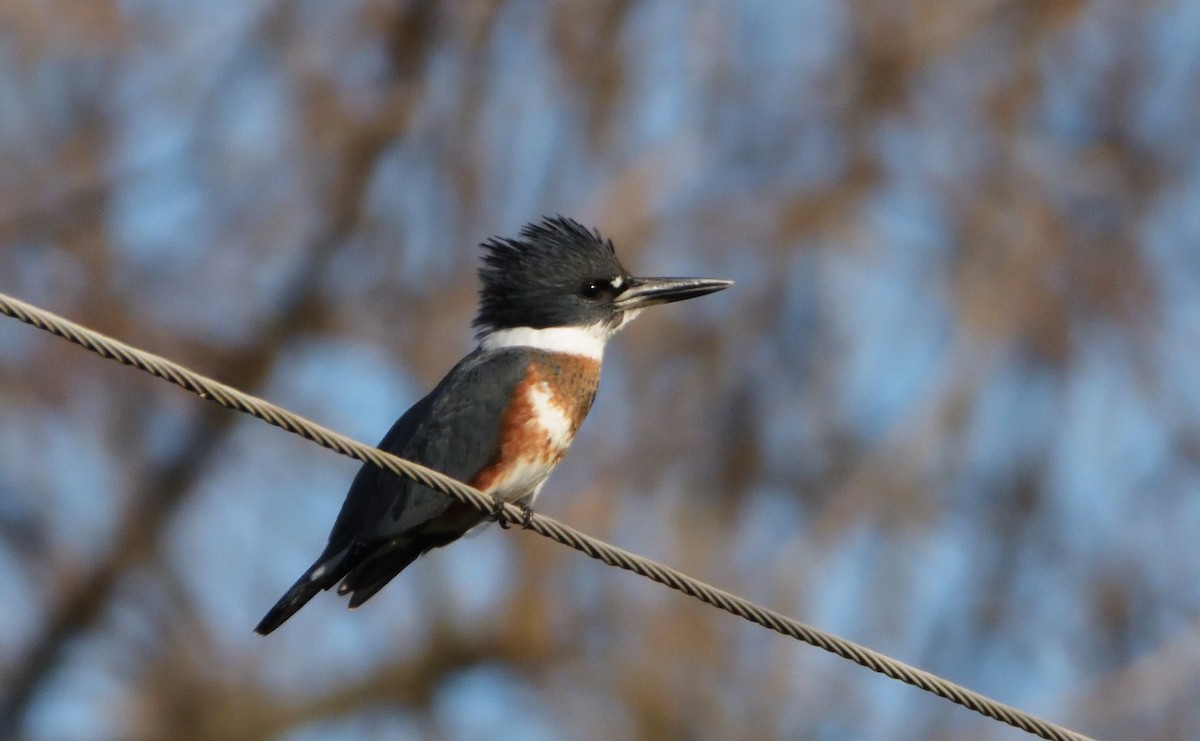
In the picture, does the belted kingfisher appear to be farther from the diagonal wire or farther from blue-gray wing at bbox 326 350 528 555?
the diagonal wire

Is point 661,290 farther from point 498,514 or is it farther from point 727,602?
point 727,602

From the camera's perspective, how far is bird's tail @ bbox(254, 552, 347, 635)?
351 cm

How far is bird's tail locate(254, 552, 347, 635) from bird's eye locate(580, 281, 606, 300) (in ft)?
3.84

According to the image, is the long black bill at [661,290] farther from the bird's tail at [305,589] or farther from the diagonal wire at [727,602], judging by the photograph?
the diagonal wire at [727,602]

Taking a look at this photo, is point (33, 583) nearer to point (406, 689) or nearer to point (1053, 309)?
point (406, 689)

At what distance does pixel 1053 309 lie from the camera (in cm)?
977

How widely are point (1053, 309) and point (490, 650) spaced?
3.98m

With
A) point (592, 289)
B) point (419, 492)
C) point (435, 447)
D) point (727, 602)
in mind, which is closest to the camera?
point (727, 602)

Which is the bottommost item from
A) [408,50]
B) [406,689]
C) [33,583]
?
[33,583]

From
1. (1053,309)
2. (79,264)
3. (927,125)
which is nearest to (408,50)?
(79,264)

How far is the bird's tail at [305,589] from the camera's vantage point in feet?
11.5

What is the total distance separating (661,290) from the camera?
4.62 m

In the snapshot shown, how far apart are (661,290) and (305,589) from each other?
1509 mm

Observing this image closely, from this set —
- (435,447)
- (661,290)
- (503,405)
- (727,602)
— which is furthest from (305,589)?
(661,290)
